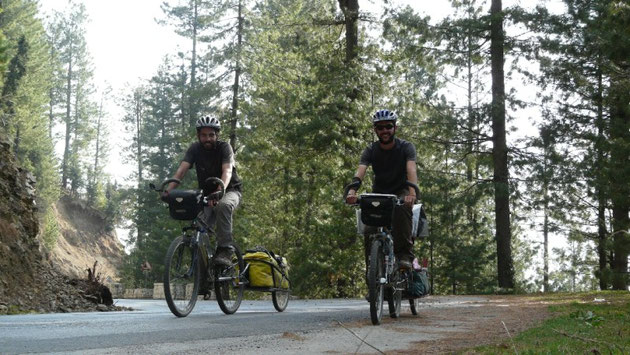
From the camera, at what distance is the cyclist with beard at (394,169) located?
302 inches

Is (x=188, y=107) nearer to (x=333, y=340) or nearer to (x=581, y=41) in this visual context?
(x=581, y=41)

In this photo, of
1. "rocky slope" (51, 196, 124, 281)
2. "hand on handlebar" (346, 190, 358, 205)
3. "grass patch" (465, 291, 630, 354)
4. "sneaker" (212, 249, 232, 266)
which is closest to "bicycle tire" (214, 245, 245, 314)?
"sneaker" (212, 249, 232, 266)

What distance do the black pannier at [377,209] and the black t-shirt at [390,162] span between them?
481mm

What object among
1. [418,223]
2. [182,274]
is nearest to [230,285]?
[182,274]

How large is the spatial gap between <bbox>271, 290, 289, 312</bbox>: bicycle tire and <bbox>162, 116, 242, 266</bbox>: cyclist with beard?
1418 mm

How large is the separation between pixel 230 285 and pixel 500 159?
1449 centimetres

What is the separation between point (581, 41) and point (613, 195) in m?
4.72

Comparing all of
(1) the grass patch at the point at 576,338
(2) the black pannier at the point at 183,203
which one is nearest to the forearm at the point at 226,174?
(2) the black pannier at the point at 183,203

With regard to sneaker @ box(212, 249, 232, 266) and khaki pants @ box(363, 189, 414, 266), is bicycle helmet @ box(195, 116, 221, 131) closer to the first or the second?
sneaker @ box(212, 249, 232, 266)

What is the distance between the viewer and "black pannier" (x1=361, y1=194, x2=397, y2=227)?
7.34 meters

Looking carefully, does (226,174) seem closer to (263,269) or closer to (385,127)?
(263,269)

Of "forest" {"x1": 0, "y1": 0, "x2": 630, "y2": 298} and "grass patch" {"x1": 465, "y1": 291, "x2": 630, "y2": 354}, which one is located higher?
"forest" {"x1": 0, "y1": 0, "x2": 630, "y2": 298}

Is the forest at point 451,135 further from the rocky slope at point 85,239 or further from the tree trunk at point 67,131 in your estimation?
the tree trunk at point 67,131

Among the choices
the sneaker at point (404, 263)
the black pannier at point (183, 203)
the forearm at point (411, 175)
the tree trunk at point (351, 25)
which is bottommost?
the sneaker at point (404, 263)
